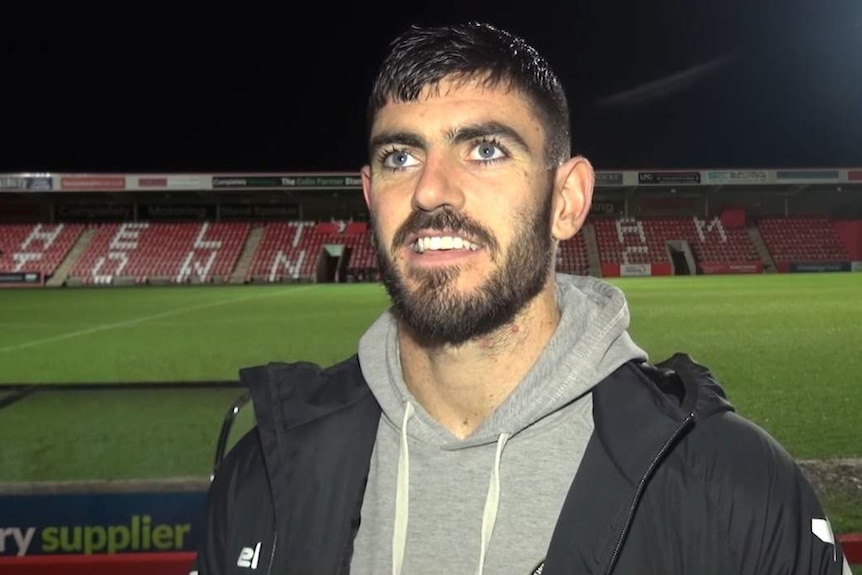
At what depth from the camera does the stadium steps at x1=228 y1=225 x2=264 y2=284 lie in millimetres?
29312

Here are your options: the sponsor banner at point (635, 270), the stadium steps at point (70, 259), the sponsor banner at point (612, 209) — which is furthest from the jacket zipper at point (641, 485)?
the sponsor banner at point (612, 209)

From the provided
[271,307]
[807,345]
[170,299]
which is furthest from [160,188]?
[807,345]

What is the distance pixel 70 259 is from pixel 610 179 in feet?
72.9

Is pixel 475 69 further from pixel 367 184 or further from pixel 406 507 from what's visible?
pixel 406 507

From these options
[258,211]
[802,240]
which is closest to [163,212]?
[258,211]

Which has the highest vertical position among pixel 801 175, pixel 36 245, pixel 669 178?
pixel 669 178

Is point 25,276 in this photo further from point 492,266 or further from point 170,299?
point 492,266

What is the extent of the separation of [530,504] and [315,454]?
405mm

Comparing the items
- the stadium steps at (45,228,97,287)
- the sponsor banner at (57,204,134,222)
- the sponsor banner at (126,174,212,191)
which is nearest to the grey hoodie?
the stadium steps at (45,228,97,287)

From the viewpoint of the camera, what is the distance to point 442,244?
1319 millimetres

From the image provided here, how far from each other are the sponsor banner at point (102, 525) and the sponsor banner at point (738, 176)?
30717 millimetres

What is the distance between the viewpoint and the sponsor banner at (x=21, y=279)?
27766 mm

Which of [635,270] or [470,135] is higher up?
[635,270]

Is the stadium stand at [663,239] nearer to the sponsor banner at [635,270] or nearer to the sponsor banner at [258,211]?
the sponsor banner at [635,270]
